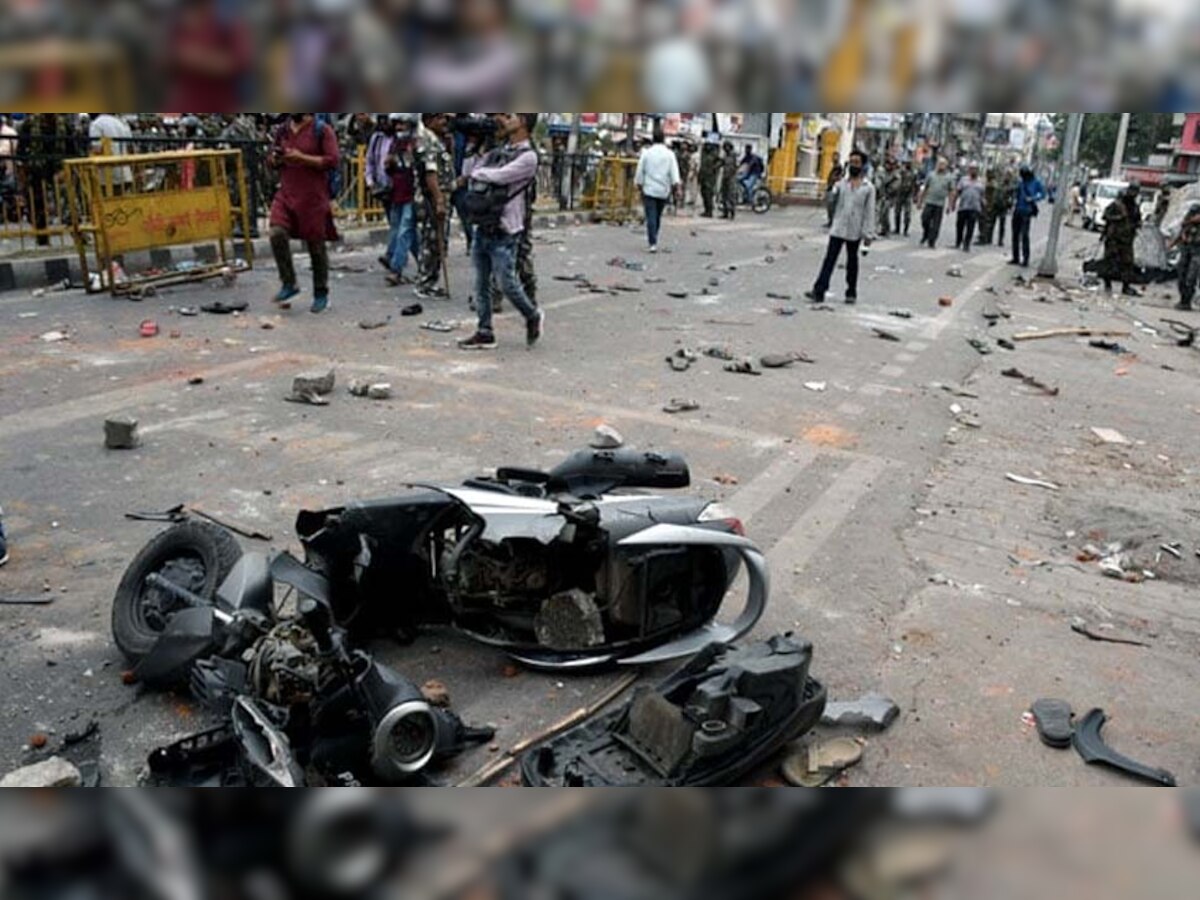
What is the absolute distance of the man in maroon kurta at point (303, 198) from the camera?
9172 millimetres

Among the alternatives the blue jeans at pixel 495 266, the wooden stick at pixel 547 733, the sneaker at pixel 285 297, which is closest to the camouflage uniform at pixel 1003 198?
the blue jeans at pixel 495 266

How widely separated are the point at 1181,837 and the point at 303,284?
11685 millimetres

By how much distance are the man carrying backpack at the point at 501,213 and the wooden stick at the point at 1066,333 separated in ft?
20.5

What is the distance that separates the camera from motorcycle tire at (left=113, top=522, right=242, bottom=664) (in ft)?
12.0

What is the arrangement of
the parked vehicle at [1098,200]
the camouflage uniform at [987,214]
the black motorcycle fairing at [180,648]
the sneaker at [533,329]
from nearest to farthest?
the black motorcycle fairing at [180,648] < the sneaker at [533,329] < the camouflage uniform at [987,214] < the parked vehicle at [1098,200]

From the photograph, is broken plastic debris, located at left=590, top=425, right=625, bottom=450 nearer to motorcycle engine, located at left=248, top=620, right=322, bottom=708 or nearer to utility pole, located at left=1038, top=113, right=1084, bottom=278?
motorcycle engine, located at left=248, top=620, right=322, bottom=708

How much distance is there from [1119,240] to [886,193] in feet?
25.3

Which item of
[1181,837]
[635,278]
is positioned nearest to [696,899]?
[1181,837]

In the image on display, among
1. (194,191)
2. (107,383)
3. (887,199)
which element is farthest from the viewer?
(887,199)

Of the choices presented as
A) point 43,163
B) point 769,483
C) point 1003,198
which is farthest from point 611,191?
point 769,483

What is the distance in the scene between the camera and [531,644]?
3.70 m

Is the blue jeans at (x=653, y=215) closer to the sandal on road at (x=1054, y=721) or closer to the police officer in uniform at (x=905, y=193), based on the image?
the police officer in uniform at (x=905, y=193)

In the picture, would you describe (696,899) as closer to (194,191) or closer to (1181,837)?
(1181,837)

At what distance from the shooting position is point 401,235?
11.7 metres
